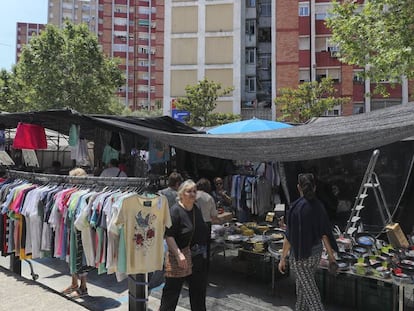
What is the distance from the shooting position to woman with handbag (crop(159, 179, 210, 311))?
3568mm

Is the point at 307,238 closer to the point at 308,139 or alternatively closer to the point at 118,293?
the point at 308,139

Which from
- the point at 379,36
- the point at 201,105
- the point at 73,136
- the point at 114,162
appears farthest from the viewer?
the point at 201,105

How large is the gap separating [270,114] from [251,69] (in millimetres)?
4816

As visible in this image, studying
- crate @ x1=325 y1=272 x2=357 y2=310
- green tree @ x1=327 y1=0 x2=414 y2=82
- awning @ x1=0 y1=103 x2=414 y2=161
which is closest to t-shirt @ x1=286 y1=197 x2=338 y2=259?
awning @ x1=0 y1=103 x2=414 y2=161

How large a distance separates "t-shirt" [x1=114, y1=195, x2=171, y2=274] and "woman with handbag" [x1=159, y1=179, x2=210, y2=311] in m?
0.20

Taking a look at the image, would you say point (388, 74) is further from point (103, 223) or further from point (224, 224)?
point (103, 223)

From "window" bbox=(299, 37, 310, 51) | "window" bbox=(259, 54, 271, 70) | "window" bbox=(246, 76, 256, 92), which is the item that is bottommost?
"window" bbox=(246, 76, 256, 92)

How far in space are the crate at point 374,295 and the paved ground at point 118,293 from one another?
0.24 meters

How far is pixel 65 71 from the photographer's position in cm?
2016

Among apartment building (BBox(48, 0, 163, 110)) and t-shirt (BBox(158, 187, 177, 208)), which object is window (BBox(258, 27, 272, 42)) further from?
t-shirt (BBox(158, 187, 177, 208))

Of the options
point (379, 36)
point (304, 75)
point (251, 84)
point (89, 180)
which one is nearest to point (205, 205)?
point (89, 180)

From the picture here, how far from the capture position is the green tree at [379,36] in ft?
28.6

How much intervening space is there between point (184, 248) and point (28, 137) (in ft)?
15.7

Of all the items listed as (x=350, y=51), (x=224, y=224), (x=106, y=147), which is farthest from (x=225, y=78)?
(x=224, y=224)
